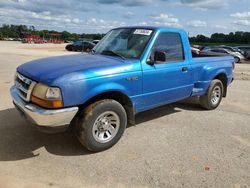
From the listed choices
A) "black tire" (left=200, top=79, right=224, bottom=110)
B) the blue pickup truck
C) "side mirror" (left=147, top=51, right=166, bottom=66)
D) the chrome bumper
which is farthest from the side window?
the chrome bumper

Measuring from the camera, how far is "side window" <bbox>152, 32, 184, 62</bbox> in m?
5.05

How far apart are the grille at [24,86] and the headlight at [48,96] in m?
0.20

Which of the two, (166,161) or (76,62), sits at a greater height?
(76,62)

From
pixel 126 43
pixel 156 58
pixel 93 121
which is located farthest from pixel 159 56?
pixel 93 121

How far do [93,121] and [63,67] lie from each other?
917 mm

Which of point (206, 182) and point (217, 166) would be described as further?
point (217, 166)

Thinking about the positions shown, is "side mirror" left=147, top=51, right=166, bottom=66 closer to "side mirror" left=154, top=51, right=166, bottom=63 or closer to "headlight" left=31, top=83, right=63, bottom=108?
"side mirror" left=154, top=51, right=166, bottom=63

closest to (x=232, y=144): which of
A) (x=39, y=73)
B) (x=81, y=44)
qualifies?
(x=39, y=73)

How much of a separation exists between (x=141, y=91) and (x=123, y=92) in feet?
1.42

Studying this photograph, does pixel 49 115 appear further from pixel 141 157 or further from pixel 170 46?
pixel 170 46

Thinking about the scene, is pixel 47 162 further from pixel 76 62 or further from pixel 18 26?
pixel 18 26

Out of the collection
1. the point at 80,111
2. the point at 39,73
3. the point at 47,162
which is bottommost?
the point at 47,162

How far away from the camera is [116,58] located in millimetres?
4773

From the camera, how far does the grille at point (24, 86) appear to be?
3.98 metres
